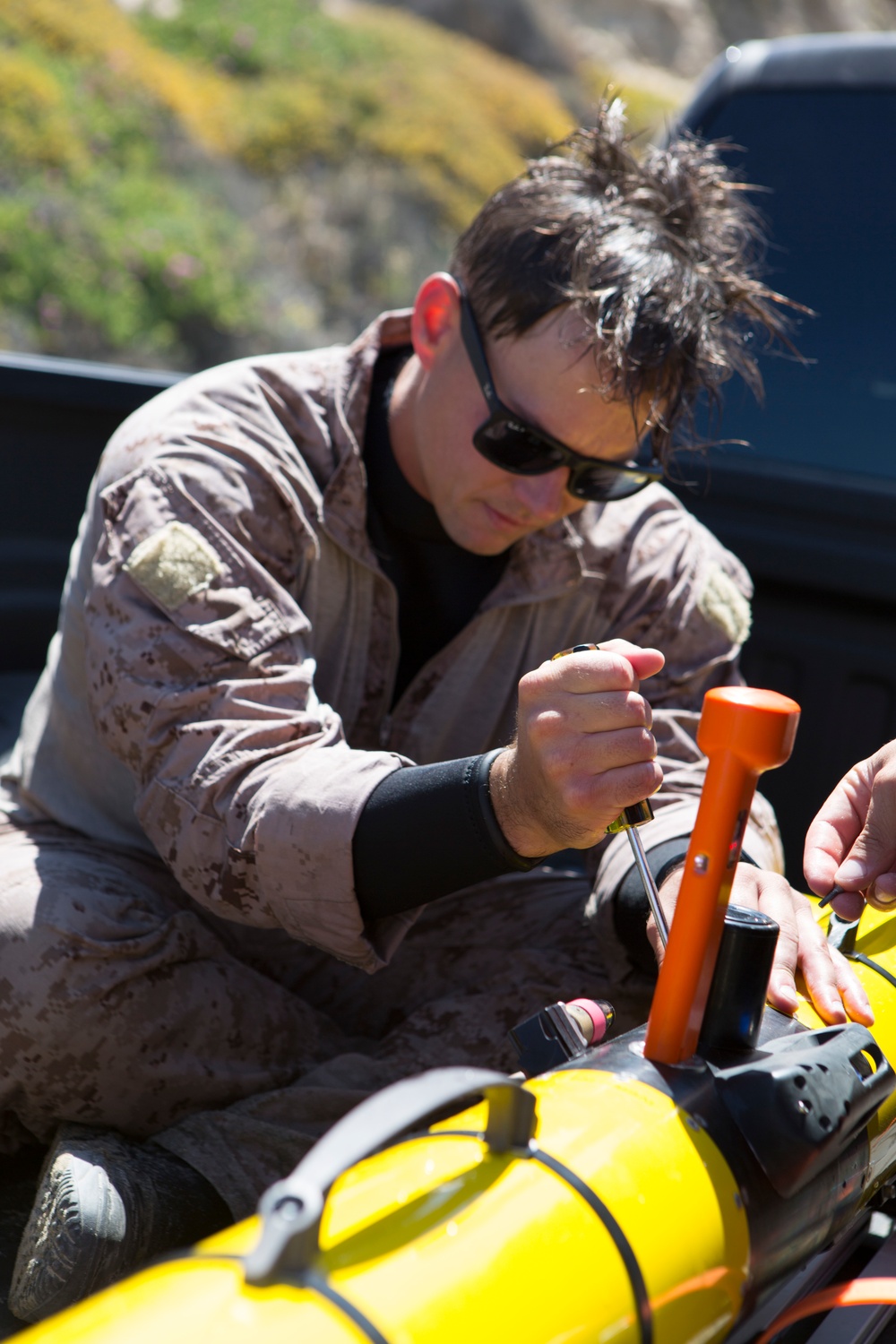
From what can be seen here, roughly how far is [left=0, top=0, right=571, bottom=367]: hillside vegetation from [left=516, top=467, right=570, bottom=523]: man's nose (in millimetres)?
9121

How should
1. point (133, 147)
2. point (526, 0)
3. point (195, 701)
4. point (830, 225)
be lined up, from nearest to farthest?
point (195, 701) → point (830, 225) → point (133, 147) → point (526, 0)

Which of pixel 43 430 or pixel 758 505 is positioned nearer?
pixel 758 505

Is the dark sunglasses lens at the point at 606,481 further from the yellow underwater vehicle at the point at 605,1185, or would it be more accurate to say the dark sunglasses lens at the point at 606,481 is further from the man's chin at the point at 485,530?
the yellow underwater vehicle at the point at 605,1185

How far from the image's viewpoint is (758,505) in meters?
2.27

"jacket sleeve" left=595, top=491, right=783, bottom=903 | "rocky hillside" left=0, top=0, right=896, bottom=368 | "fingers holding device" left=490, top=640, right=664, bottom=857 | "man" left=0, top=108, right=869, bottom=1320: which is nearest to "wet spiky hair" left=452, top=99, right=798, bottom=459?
"man" left=0, top=108, right=869, bottom=1320

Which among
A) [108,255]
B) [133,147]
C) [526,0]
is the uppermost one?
[526,0]

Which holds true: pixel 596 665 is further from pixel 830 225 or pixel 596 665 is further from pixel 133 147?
pixel 133 147

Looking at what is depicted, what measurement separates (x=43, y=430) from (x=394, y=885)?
5.34 ft

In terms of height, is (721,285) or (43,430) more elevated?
(721,285)

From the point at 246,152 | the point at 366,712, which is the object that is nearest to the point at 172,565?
the point at 366,712

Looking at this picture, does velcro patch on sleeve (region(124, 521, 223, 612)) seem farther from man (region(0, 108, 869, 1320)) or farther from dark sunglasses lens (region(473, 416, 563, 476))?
dark sunglasses lens (region(473, 416, 563, 476))

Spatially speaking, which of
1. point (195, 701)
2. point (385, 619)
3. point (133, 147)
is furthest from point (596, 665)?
point (133, 147)

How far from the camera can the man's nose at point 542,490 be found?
1.75 m

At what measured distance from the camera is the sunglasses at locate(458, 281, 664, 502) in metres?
1.69
